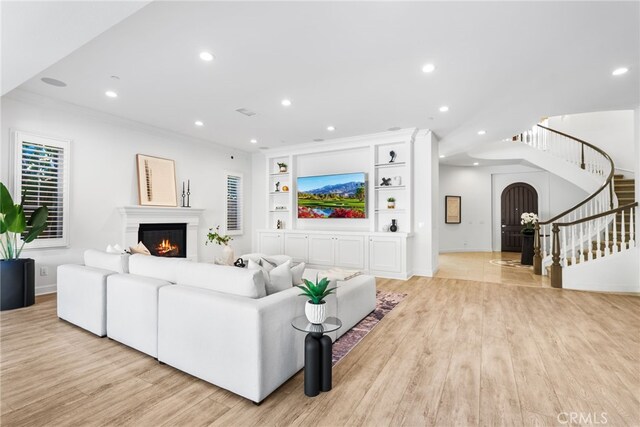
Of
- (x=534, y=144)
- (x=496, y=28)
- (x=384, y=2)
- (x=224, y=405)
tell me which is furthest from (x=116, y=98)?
(x=534, y=144)

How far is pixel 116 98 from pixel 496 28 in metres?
4.82

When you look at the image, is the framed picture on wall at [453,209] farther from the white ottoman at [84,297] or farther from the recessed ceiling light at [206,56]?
the white ottoman at [84,297]

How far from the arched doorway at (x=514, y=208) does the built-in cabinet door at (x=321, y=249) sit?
658 cm

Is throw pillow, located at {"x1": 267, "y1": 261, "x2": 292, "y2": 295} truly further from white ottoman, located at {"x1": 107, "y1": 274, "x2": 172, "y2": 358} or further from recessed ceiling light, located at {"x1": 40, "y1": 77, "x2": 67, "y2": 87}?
recessed ceiling light, located at {"x1": 40, "y1": 77, "x2": 67, "y2": 87}

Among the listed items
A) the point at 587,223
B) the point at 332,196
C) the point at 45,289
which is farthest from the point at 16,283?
the point at 587,223

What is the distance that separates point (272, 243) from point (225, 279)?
506 centimetres

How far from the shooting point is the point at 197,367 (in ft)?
7.19

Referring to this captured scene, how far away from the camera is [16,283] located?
3.80 m

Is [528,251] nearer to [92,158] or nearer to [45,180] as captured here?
[92,158]

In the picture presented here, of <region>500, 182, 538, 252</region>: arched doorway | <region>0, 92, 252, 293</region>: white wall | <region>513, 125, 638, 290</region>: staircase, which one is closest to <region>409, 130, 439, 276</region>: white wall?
<region>513, 125, 638, 290</region>: staircase

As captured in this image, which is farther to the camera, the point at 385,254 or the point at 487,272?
the point at 487,272

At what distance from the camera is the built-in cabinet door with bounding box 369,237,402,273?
5707 mm

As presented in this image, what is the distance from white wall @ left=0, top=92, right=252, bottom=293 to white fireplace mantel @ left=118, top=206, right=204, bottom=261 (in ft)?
0.54

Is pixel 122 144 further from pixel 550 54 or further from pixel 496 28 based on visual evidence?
pixel 550 54
